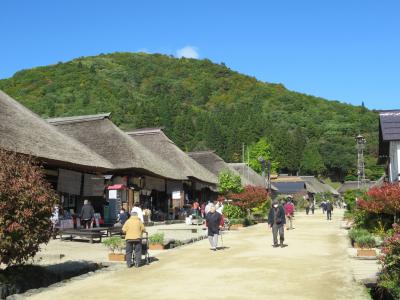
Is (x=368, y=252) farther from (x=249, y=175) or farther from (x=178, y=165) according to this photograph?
(x=249, y=175)

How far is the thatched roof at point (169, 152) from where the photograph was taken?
3928 cm

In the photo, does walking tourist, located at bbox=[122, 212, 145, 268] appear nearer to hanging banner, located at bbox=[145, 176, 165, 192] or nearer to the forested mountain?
hanging banner, located at bbox=[145, 176, 165, 192]

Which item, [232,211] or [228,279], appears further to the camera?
[232,211]

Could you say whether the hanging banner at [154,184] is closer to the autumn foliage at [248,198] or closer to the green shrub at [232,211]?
the autumn foliage at [248,198]

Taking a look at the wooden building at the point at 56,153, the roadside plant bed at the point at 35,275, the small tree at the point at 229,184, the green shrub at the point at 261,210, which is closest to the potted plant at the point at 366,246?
the roadside plant bed at the point at 35,275

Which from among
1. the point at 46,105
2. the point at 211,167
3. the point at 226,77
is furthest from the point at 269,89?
the point at 211,167

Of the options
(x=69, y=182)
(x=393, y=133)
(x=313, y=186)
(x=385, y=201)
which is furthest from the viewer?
(x=313, y=186)

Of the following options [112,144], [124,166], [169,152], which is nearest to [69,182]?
[124,166]

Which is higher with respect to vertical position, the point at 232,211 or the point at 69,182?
the point at 69,182

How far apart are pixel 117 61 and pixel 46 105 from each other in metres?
57.5

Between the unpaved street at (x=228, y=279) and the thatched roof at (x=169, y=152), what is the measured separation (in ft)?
77.0

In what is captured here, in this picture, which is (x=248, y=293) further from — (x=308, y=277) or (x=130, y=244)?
(x=130, y=244)

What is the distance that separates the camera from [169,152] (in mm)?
40094

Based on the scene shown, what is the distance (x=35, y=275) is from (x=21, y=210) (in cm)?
170
